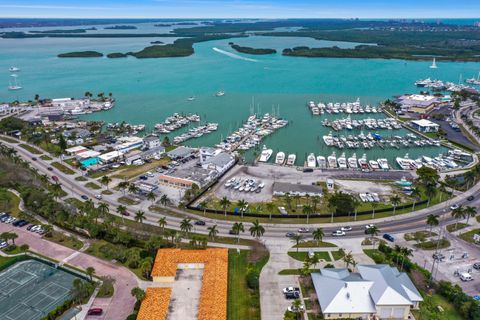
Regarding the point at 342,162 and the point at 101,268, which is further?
the point at 342,162

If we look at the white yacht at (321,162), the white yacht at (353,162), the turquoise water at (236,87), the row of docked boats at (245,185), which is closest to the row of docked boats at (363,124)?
the turquoise water at (236,87)

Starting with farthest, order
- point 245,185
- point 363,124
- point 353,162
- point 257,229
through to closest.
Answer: point 363,124 → point 353,162 → point 245,185 → point 257,229

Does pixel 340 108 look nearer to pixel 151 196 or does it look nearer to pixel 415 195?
pixel 415 195

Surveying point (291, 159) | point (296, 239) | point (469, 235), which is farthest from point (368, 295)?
point (291, 159)

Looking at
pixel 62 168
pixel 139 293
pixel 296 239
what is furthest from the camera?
pixel 62 168

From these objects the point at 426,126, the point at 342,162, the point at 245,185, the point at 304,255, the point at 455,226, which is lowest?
the point at 304,255

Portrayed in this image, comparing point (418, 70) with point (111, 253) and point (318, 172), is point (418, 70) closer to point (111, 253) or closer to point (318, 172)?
point (318, 172)

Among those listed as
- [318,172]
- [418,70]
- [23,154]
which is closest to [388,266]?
[318,172]
